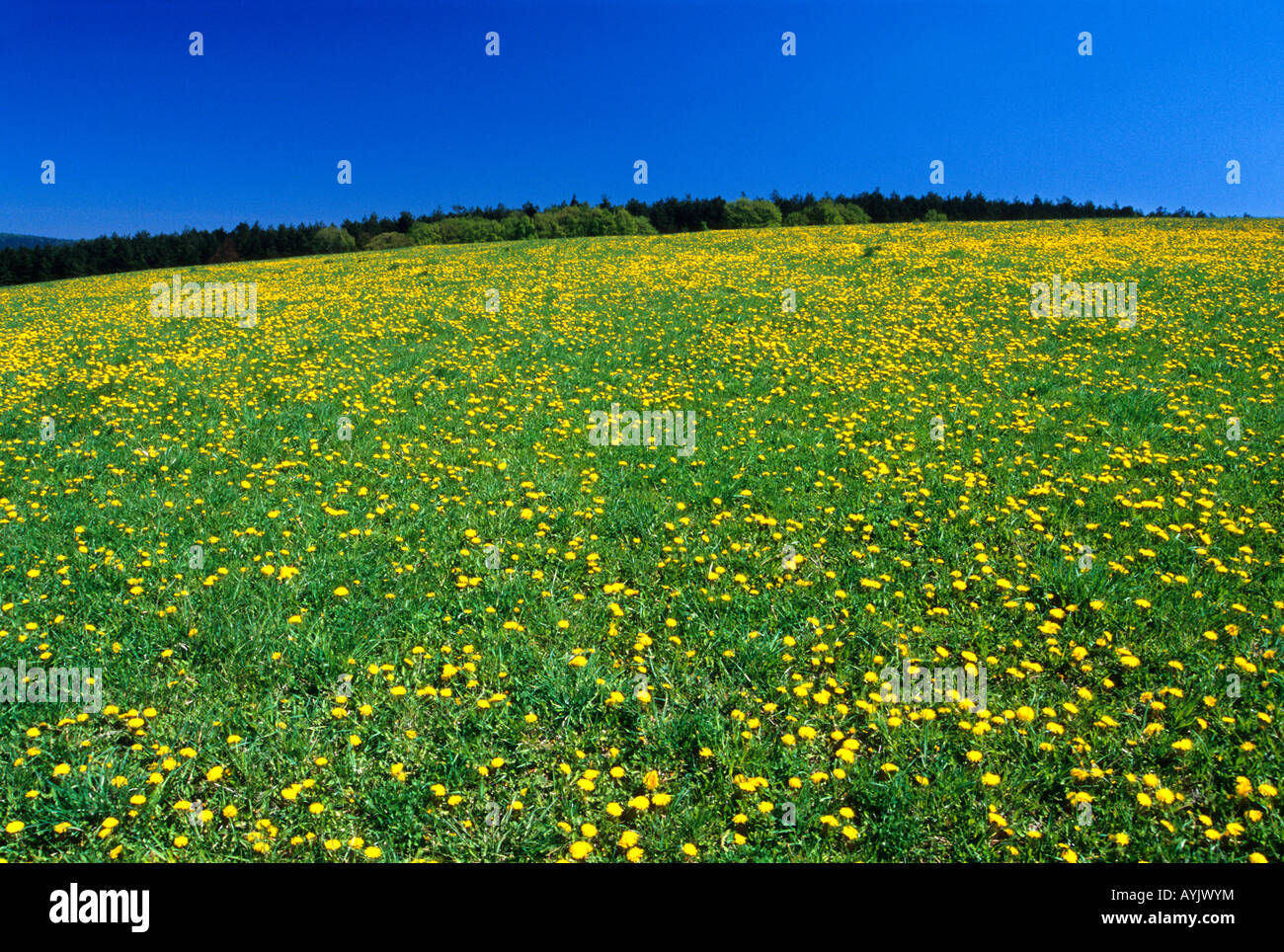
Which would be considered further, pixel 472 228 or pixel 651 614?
pixel 472 228

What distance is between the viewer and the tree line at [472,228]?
50.7 m

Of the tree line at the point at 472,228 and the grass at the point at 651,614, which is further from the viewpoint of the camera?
the tree line at the point at 472,228

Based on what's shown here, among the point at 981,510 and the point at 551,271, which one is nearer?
the point at 981,510

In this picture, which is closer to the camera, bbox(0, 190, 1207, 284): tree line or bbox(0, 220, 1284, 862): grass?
bbox(0, 220, 1284, 862): grass

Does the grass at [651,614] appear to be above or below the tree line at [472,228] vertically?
below

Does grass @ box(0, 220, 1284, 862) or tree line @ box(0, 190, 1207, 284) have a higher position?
tree line @ box(0, 190, 1207, 284)

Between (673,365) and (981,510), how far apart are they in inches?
249

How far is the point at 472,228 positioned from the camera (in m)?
48.6

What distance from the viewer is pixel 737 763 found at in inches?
128

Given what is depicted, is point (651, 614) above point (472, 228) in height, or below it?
below

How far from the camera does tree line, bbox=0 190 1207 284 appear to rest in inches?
1994

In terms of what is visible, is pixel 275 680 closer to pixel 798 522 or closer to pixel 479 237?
pixel 798 522
